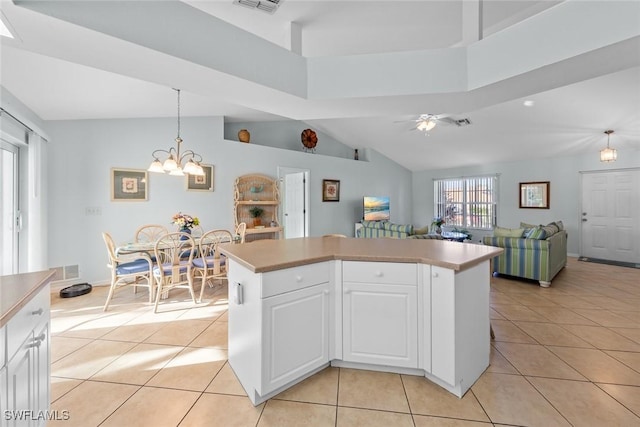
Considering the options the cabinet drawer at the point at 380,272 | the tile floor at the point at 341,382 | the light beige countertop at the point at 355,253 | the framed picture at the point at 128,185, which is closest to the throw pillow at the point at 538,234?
the tile floor at the point at 341,382

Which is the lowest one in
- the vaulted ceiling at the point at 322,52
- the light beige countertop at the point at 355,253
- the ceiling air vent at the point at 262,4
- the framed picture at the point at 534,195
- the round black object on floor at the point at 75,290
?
the round black object on floor at the point at 75,290

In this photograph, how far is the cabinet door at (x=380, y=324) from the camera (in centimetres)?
182

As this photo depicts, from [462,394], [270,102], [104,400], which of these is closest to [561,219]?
[462,394]

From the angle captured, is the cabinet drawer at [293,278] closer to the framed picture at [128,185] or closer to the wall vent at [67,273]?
the framed picture at [128,185]

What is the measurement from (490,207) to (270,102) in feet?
23.0

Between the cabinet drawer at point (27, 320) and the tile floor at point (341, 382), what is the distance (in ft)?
2.37

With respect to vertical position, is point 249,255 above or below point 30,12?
below

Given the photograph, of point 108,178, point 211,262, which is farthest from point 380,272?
point 108,178

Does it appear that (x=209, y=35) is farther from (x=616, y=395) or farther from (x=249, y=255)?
(x=616, y=395)

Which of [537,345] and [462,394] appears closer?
[462,394]

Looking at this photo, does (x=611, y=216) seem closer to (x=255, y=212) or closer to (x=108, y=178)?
(x=255, y=212)

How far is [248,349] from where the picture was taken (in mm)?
1723

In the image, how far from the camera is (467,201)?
754 cm

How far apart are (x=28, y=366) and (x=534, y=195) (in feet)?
26.5
